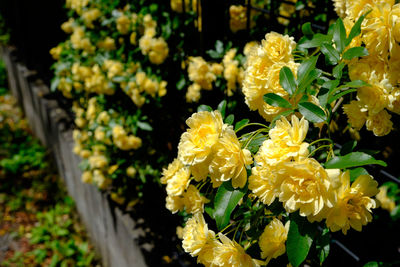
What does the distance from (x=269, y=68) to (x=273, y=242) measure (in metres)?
0.44

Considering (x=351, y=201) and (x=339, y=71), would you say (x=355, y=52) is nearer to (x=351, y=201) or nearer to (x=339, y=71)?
(x=339, y=71)

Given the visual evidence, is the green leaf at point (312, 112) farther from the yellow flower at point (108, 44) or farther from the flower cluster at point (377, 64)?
the yellow flower at point (108, 44)

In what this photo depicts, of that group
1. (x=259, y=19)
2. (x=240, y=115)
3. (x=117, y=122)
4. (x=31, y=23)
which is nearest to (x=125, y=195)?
(x=117, y=122)

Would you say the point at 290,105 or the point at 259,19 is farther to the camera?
the point at 259,19

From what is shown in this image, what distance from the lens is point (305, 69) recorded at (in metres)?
0.94

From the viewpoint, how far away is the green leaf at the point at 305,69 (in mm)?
922

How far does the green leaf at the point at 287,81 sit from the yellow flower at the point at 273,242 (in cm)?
33

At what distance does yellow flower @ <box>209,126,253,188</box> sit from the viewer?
32.9 inches

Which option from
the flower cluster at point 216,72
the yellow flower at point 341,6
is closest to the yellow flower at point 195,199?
the yellow flower at point 341,6

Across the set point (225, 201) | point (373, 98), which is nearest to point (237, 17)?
point (373, 98)

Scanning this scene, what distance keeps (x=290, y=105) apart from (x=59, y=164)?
3261mm

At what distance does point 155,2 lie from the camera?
2324 mm

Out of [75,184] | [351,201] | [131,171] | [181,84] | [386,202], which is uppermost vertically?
[351,201]

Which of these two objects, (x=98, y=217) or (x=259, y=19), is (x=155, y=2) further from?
(x=98, y=217)
